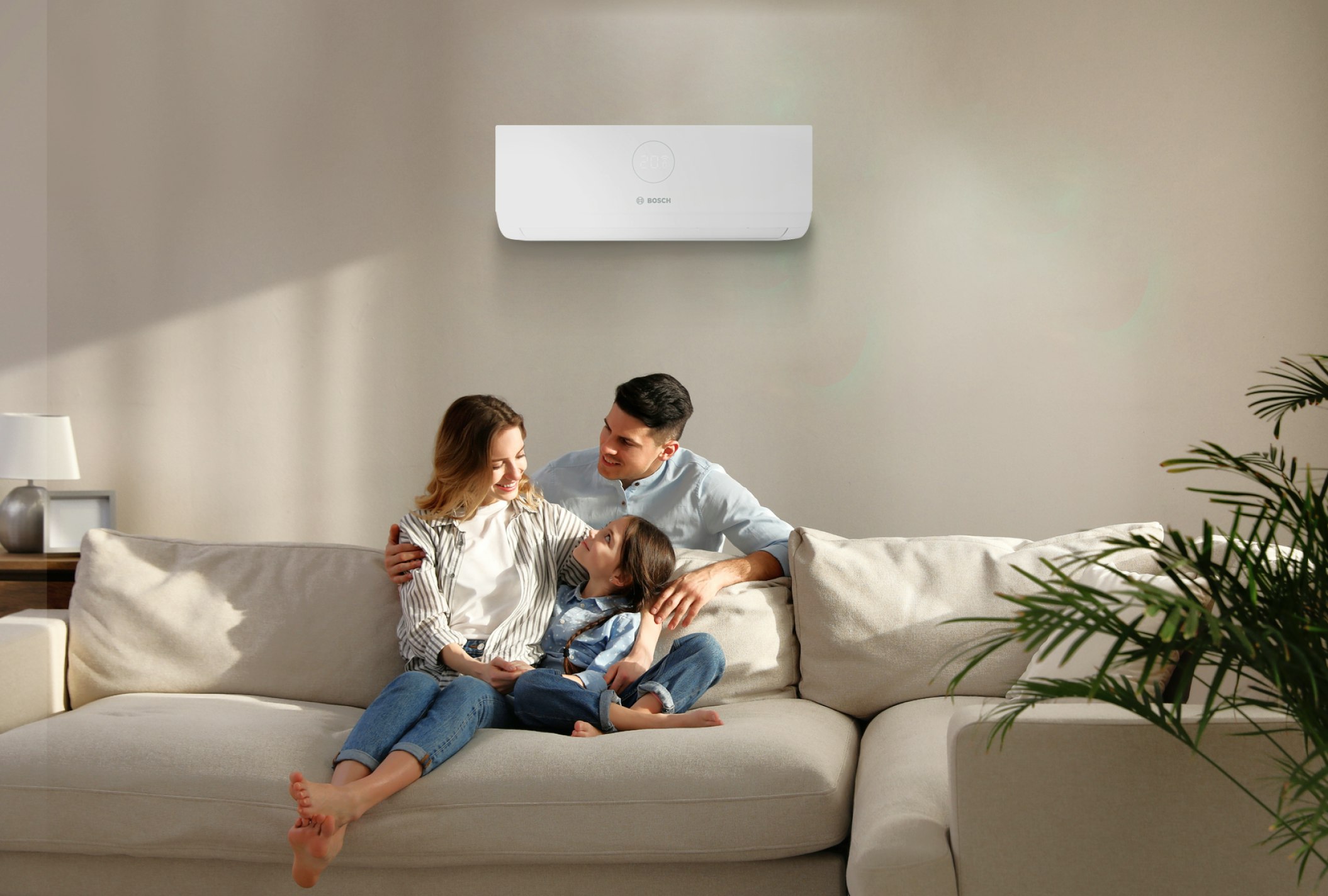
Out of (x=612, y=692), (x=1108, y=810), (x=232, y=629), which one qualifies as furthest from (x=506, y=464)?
(x=1108, y=810)

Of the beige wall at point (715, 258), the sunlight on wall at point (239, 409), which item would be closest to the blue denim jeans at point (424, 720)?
the beige wall at point (715, 258)

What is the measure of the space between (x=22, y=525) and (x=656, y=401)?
2.01m

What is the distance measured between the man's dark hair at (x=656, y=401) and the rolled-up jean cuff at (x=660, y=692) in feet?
2.31

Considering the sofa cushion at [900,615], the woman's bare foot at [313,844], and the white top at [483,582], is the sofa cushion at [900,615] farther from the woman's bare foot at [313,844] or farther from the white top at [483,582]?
the woman's bare foot at [313,844]

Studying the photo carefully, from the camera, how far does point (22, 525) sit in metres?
A: 3.04

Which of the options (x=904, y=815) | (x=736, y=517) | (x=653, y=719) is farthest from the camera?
(x=736, y=517)

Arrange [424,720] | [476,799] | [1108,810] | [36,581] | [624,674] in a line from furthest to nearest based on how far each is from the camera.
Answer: [36,581], [624,674], [424,720], [476,799], [1108,810]

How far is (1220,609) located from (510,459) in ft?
4.88

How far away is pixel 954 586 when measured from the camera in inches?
85.9

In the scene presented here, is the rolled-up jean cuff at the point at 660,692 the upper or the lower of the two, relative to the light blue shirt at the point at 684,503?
lower

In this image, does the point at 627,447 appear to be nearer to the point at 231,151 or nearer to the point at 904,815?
the point at 904,815

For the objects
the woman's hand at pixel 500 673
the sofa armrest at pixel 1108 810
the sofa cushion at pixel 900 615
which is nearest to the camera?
the sofa armrest at pixel 1108 810

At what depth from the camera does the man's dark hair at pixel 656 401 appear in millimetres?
2467

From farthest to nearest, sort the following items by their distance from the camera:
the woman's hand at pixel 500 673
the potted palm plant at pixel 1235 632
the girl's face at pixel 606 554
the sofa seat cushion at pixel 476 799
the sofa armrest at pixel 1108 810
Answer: the girl's face at pixel 606 554 → the woman's hand at pixel 500 673 → the sofa seat cushion at pixel 476 799 → the sofa armrest at pixel 1108 810 → the potted palm plant at pixel 1235 632
